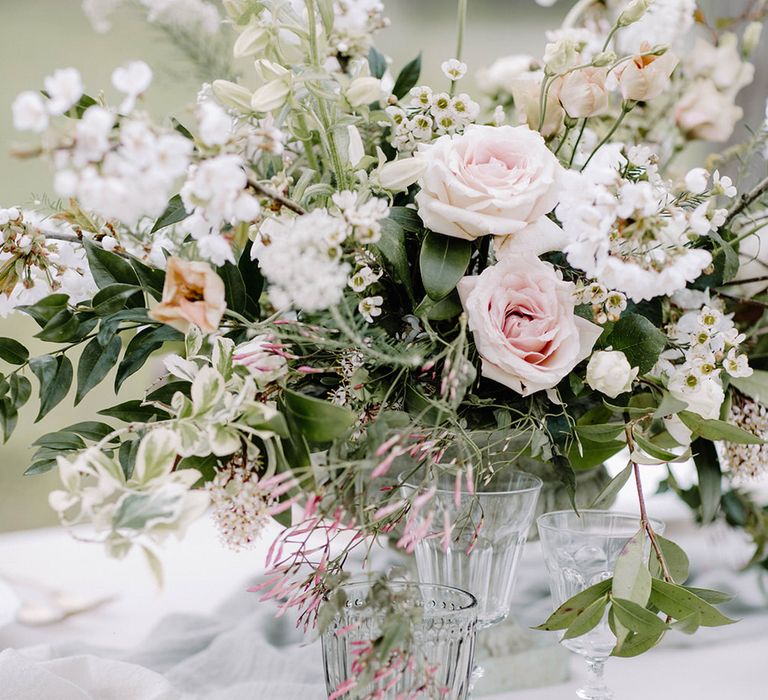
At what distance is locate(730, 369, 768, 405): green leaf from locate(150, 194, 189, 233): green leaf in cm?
42

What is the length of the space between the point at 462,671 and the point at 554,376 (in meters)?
0.20

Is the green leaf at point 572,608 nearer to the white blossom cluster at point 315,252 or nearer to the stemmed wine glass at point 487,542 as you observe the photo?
the stemmed wine glass at point 487,542

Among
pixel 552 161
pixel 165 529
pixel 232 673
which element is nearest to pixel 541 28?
pixel 552 161

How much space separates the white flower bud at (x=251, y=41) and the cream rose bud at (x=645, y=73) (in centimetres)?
25

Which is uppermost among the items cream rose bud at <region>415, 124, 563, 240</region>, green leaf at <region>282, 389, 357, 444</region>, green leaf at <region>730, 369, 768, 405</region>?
cream rose bud at <region>415, 124, 563, 240</region>

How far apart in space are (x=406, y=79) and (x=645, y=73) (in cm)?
22

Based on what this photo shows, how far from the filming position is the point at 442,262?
1.74 ft

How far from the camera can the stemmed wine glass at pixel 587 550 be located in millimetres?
606

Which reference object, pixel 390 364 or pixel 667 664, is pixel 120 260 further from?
pixel 667 664

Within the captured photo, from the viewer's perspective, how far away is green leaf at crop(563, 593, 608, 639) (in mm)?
535

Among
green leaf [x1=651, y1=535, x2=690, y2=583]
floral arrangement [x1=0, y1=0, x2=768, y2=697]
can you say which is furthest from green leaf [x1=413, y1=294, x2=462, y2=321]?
green leaf [x1=651, y1=535, x2=690, y2=583]

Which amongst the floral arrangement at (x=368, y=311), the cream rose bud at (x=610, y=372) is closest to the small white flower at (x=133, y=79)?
the floral arrangement at (x=368, y=311)

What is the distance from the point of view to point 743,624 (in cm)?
85

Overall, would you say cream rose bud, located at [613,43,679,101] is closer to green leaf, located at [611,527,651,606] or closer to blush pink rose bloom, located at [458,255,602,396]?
blush pink rose bloom, located at [458,255,602,396]
